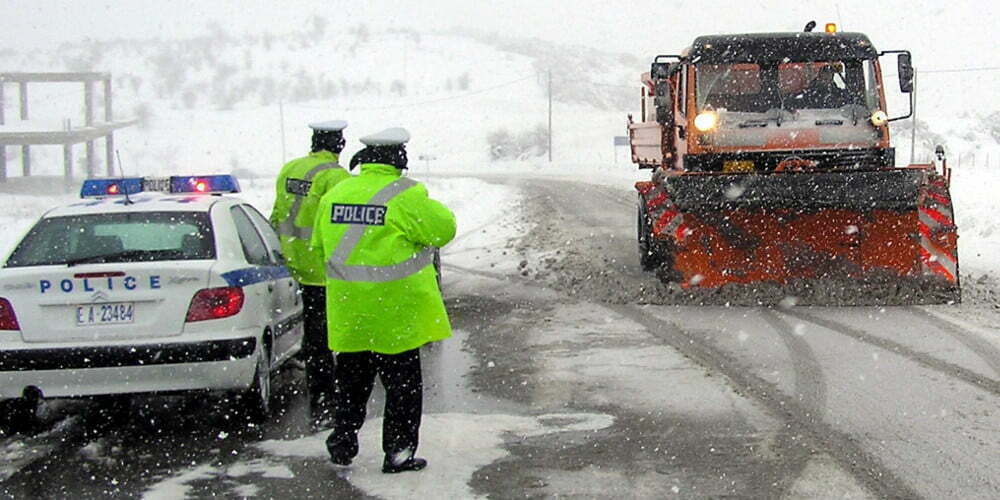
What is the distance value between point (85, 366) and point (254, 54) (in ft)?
540

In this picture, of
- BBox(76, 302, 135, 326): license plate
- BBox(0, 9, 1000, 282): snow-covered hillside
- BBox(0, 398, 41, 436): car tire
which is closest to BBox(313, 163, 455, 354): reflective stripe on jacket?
BBox(76, 302, 135, 326): license plate

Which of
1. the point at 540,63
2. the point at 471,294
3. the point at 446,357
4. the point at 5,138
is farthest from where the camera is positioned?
the point at 540,63

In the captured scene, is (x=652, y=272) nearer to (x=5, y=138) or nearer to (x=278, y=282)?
(x=278, y=282)

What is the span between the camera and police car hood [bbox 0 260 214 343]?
6.39 meters

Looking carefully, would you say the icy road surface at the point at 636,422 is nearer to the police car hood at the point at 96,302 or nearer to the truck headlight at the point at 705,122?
the police car hood at the point at 96,302

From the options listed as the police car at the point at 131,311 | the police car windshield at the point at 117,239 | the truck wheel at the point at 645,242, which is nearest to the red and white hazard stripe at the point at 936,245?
the truck wheel at the point at 645,242

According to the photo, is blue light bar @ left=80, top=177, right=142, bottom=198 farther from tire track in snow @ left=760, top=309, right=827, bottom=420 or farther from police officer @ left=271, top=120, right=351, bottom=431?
tire track in snow @ left=760, top=309, right=827, bottom=420

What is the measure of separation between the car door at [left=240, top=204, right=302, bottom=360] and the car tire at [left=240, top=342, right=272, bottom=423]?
0.39m

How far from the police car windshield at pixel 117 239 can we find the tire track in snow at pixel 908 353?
4.71m

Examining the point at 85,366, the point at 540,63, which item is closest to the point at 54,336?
the point at 85,366

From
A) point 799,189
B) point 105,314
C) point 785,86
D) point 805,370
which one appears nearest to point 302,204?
point 105,314

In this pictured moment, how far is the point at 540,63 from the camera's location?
502ft

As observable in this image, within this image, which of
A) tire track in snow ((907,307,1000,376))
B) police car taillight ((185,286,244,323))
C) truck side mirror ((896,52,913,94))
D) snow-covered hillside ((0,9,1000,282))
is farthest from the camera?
snow-covered hillside ((0,9,1000,282))

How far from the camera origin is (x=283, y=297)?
25.2 feet
